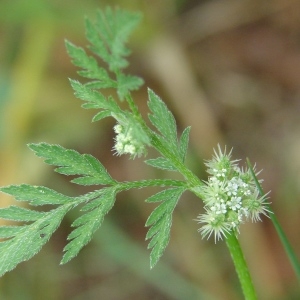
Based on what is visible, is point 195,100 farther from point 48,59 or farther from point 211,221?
point 211,221

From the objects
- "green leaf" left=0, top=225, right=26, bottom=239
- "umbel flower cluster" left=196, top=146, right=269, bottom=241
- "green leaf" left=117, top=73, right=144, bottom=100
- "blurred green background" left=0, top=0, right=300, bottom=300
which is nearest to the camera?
"green leaf" left=117, top=73, right=144, bottom=100

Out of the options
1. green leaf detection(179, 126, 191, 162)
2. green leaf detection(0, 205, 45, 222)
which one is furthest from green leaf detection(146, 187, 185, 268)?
green leaf detection(0, 205, 45, 222)

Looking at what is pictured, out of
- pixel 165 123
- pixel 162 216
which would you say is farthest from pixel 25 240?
pixel 165 123

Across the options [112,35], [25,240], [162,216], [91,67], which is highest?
[112,35]

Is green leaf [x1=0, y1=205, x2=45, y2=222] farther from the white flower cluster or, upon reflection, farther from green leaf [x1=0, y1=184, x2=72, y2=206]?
the white flower cluster

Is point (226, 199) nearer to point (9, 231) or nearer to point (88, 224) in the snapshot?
point (88, 224)

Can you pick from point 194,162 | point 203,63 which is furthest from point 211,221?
point 203,63
